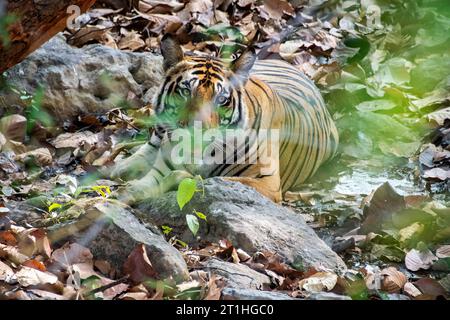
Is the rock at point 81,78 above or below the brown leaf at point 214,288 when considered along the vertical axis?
below

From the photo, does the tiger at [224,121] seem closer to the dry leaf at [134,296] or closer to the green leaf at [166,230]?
the green leaf at [166,230]

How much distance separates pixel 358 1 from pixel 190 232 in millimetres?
6093

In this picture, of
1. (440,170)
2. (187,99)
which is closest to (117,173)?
(187,99)

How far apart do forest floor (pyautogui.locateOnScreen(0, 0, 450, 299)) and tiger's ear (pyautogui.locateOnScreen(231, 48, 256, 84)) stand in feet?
0.51

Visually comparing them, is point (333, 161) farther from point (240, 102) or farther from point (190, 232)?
point (190, 232)

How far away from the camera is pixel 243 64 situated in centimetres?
607

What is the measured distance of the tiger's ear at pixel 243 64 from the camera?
5.98 meters

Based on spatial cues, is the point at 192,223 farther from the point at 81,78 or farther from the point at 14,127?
the point at 81,78

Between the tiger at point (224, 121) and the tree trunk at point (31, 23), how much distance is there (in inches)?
59.6

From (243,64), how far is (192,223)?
1994mm

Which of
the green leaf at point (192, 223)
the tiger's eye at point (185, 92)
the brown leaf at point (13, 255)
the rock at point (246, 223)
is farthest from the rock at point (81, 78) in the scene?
the brown leaf at point (13, 255)

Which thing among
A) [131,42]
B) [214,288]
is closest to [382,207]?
[214,288]

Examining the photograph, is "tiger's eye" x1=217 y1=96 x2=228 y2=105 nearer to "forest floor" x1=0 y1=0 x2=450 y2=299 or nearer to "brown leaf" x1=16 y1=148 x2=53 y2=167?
"forest floor" x1=0 y1=0 x2=450 y2=299

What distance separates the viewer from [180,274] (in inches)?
149
